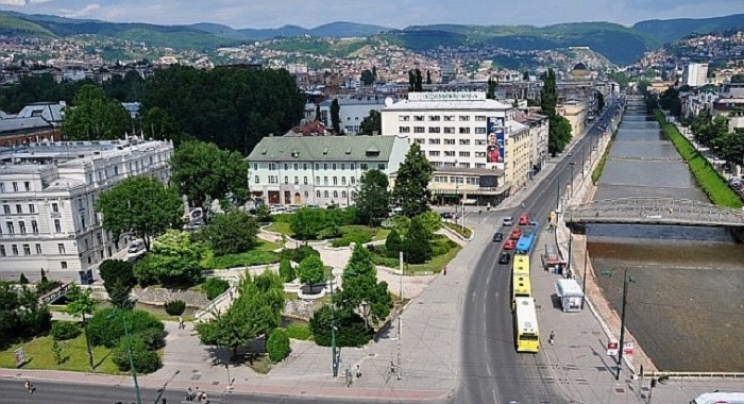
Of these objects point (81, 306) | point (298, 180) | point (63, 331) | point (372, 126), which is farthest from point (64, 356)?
point (372, 126)

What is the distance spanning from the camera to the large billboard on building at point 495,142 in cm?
9500

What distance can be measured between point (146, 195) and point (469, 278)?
3477cm

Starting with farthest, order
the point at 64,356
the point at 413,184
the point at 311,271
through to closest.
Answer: the point at 413,184
the point at 311,271
the point at 64,356

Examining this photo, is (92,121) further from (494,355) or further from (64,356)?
(494,355)

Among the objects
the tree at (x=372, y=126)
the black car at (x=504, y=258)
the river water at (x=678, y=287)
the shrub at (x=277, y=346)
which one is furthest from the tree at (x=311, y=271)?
the tree at (x=372, y=126)

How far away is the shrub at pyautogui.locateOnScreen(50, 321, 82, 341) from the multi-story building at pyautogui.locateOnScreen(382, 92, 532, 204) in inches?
2258

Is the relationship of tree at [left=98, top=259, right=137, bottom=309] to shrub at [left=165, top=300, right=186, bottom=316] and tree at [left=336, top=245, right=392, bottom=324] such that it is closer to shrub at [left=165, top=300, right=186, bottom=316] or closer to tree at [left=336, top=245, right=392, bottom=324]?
shrub at [left=165, top=300, right=186, bottom=316]

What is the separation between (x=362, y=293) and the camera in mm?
→ 46250

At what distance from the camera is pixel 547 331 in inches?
1902

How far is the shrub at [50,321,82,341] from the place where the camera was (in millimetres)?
49844

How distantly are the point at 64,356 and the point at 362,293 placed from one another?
76.3 feet

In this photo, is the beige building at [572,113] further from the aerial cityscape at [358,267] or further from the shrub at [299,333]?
the shrub at [299,333]

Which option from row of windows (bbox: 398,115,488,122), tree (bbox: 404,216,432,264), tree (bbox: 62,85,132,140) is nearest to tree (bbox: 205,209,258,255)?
tree (bbox: 404,216,432,264)

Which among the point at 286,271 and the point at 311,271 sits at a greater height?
the point at 311,271
